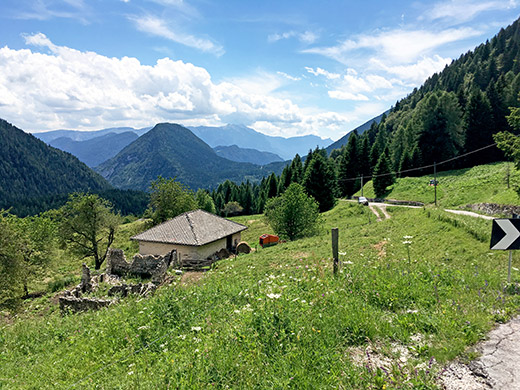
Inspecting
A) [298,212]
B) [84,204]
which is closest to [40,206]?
[84,204]

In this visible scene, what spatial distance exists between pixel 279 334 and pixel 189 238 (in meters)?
25.6

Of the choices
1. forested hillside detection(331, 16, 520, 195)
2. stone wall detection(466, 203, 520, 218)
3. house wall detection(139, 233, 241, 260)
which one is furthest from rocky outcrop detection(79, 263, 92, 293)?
forested hillside detection(331, 16, 520, 195)

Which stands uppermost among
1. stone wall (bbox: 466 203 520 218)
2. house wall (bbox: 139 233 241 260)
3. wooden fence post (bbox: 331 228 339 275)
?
wooden fence post (bbox: 331 228 339 275)

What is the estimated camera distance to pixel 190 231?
30500 millimetres

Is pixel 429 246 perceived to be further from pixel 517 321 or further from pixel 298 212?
pixel 298 212

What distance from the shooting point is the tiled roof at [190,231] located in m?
29.4

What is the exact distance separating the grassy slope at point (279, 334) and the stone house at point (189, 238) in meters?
19.7

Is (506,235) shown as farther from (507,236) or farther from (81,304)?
(81,304)

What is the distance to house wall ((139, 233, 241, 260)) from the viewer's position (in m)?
28.6

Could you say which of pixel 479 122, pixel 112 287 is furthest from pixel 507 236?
pixel 479 122

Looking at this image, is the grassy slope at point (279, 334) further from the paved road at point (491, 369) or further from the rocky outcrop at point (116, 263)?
the rocky outcrop at point (116, 263)

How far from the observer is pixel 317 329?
5.13 metres

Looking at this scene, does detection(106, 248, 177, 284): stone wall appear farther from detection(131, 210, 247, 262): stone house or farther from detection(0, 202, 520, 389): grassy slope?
detection(0, 202, 520, 389): grassy slope

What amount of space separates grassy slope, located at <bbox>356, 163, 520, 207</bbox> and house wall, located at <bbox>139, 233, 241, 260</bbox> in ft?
97.4
